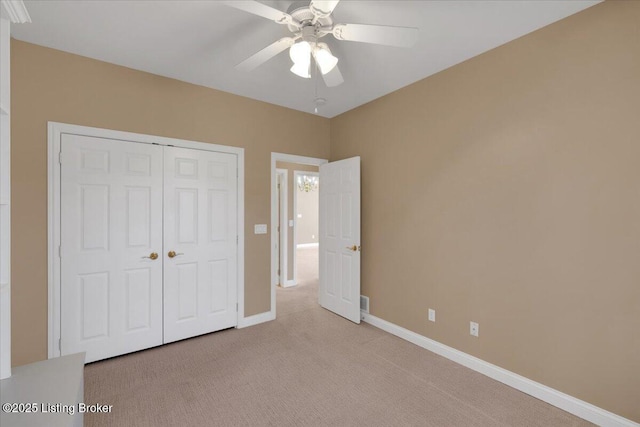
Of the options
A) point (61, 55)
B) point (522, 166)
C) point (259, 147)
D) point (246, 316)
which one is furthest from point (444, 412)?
point (61, 55)

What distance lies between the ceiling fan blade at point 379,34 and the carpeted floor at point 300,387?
2.38m

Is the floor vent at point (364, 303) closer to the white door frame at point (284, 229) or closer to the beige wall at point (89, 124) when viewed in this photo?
the beige wall at point (89, 124)

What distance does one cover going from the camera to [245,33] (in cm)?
222

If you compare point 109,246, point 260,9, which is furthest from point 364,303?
point 260,9

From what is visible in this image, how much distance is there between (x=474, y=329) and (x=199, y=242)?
2.87 m

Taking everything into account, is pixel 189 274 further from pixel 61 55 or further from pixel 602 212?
pixel 602 212

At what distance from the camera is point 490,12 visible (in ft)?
6.51

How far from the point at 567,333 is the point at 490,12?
2.31 meters

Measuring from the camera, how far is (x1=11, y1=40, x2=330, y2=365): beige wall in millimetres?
2314

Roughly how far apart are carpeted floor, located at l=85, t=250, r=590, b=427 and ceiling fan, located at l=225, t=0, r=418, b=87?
7.76ft

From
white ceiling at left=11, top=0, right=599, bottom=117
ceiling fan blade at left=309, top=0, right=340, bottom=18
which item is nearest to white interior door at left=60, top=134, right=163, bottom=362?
white ceiling at left=11, top=0, right=599, bottom=117

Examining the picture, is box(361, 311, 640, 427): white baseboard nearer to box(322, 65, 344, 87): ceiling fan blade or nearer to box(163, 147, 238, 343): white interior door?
box(163, 147, 238, 343): white interior door

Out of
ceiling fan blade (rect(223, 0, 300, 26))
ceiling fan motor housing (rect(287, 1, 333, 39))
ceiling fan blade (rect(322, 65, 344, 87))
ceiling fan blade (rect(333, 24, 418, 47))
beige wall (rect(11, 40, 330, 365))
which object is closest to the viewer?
ceiling fan blade (rect(223, 0, 300, 26))

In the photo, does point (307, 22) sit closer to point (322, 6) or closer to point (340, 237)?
point (322, 6)
